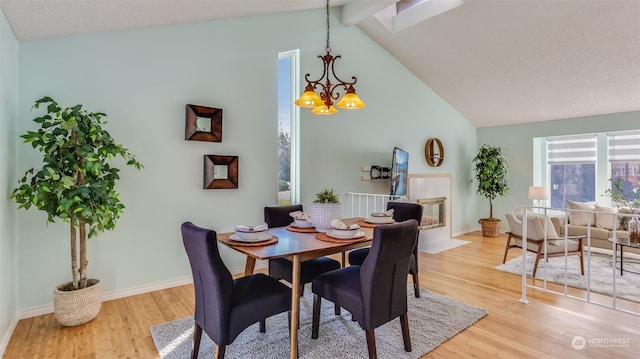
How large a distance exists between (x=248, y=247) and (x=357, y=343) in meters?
1.07

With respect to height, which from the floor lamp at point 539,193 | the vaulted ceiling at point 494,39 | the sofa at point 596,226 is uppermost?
the vaulted ceiling at point 494,39

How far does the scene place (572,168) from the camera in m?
6.01

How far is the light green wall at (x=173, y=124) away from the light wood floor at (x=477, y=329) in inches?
17.9

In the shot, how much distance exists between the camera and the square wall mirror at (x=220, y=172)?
357 centimetres

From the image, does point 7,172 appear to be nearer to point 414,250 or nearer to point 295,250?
point 295,250

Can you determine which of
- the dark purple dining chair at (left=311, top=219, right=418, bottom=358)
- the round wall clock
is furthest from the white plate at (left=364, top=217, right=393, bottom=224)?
the round wall clock

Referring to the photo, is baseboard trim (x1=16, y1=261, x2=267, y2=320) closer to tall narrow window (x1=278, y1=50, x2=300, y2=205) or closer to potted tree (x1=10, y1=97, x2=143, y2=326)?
potted tree (x1=10, y1=97, x2=143, y2=326)

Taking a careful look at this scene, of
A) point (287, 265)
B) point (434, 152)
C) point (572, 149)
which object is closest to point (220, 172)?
point (287, 265)

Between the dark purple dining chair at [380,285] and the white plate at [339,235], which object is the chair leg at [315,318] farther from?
the white plate at [339,235]

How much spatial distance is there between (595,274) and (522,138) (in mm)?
3312

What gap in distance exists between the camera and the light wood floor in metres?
2.23

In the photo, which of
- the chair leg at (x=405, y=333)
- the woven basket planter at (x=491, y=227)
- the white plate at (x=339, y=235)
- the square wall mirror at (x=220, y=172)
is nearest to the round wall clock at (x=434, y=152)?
the woven basket planter at (x=491, y=227)

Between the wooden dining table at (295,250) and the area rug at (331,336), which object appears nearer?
the wooden dining table at (295,250)

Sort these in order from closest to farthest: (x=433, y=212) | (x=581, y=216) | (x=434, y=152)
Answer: (x=581, y=216), (x=433, y=212), (x=434, y=152)
